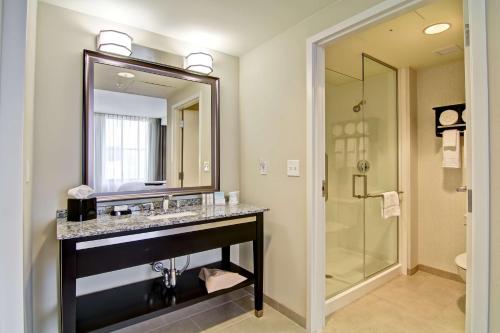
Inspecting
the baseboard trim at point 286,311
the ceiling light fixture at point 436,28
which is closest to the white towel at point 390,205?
the baseboard trim at point 286,311

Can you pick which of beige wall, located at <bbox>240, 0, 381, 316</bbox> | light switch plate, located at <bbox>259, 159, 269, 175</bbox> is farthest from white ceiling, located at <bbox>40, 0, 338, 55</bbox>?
light switch plate, located at <bbox>259, 159, 269, 175</bbox>

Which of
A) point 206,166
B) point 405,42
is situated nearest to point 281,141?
point 206,166

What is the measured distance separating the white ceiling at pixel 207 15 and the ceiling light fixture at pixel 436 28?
896 mm

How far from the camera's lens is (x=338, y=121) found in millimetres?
2832

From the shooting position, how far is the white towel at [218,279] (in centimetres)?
198

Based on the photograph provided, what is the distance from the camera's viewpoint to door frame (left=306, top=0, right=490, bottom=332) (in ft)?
3.71

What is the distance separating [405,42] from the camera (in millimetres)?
2318

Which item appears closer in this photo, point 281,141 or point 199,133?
point 281,141

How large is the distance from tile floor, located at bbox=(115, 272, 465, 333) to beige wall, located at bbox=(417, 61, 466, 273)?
453 millimetres

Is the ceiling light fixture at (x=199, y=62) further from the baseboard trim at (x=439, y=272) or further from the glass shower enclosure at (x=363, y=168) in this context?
the baseboard trim at (x=439, y=272)

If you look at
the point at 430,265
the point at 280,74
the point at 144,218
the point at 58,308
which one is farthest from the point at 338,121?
the point at 58,308

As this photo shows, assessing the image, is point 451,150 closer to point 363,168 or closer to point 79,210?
point 363,168

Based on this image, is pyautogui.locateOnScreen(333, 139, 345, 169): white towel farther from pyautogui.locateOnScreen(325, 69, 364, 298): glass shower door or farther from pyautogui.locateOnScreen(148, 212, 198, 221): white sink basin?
pyautogui.locateOnScreen(148, 212, 198, 221): white sink basin

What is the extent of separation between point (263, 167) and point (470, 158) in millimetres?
1455
